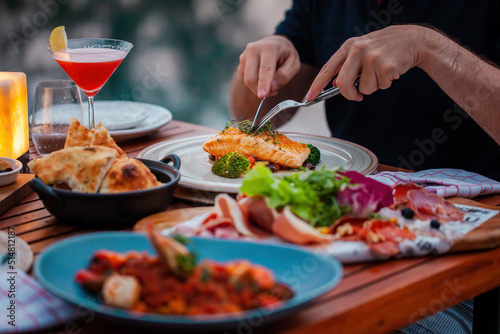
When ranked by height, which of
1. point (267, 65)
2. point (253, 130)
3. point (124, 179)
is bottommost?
point (253, 130)

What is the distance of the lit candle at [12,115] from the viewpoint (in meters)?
1.96

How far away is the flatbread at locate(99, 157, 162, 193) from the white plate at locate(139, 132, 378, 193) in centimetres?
26

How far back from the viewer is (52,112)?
2.24m

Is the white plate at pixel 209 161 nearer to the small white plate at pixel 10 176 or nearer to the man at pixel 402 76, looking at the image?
the man at pixel 402 76

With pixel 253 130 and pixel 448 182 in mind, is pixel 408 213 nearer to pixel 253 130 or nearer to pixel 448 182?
pixel 448 182

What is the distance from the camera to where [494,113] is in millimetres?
2193

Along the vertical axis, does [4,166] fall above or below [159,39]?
above

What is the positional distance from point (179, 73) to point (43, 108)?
5.51m

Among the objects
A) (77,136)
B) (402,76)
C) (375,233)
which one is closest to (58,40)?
(77,136)

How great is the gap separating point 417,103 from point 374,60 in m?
0.90

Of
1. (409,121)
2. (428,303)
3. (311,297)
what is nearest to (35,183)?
(311,297)

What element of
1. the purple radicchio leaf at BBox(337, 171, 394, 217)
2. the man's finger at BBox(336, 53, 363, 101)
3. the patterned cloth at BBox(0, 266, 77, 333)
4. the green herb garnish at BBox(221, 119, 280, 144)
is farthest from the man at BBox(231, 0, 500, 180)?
the patterned cloth at BBox(0, 266, 77, 333)

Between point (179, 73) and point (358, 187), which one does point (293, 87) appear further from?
point (179, 73)

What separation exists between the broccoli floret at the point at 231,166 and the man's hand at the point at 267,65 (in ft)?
1.71
